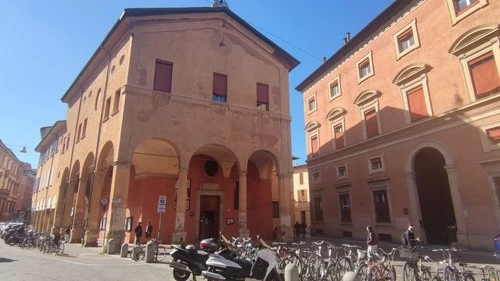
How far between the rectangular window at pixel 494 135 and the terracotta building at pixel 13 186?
57.6 metres

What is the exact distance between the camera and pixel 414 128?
1769 cm

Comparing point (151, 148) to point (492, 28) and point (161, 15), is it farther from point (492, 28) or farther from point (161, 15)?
point (492, 28)

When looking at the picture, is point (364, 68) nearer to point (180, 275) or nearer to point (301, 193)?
point (180, 275)

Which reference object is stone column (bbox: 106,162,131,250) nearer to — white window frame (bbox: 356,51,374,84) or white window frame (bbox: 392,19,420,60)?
white window frame (bbox: 356,51,374,84)

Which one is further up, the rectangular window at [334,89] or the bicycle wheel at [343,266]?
the rectangular window at [334,89]

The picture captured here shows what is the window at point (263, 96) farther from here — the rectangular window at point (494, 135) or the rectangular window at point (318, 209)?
the rectangular window at point (318, 209)

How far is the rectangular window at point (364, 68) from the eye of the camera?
22250 millimetres

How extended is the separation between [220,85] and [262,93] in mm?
2829

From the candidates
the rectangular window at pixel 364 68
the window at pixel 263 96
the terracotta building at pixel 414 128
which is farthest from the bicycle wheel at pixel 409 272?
the rectangular window at pixel 364 68

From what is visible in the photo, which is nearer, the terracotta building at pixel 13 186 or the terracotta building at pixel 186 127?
the terracotta building at pixel 186 127

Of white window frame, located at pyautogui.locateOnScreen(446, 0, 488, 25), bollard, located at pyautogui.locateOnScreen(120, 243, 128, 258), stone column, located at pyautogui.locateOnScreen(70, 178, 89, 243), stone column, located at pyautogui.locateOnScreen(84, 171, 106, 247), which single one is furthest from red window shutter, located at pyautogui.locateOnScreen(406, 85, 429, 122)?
stone column, located at pyautogui.locateOnScreen(70, 178, 89, 243)

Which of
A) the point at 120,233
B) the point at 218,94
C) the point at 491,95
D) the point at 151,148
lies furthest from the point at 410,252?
the point at 151,148

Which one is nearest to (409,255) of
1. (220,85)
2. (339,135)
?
(220,85)

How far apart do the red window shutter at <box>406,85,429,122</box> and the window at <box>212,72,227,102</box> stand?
437 inches
